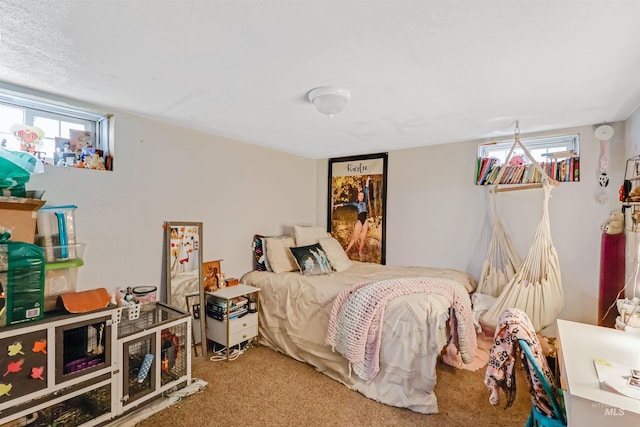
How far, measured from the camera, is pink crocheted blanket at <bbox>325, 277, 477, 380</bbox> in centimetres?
211

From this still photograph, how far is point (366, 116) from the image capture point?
2363mm

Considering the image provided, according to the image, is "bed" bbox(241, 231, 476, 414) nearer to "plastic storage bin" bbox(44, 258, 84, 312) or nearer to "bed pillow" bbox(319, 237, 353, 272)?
"bed pillow" bbox(319, 237, 353, 272)

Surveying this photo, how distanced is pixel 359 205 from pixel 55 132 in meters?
3.03

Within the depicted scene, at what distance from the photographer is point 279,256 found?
324cm

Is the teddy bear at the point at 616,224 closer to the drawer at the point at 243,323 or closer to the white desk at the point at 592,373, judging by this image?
the white desk at the point at 592,373

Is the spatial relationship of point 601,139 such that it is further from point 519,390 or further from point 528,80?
point 519,390

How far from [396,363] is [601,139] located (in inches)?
98.5

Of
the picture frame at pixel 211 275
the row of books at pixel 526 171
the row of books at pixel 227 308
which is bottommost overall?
the row of books at pixel 227 308

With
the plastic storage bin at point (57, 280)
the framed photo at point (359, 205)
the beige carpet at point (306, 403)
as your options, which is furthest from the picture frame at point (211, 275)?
the framed photo at point (359, 205)

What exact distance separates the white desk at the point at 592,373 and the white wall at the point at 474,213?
1.18 meters

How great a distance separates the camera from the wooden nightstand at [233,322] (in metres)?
2.63

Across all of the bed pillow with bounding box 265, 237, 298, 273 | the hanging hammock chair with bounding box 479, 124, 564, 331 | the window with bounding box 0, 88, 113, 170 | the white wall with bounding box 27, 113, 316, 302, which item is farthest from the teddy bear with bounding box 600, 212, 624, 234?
the window with bounding box 0, 88, 113, 170

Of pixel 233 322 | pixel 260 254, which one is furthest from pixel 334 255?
pixel 233 322

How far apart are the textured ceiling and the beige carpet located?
2065 millimetres
